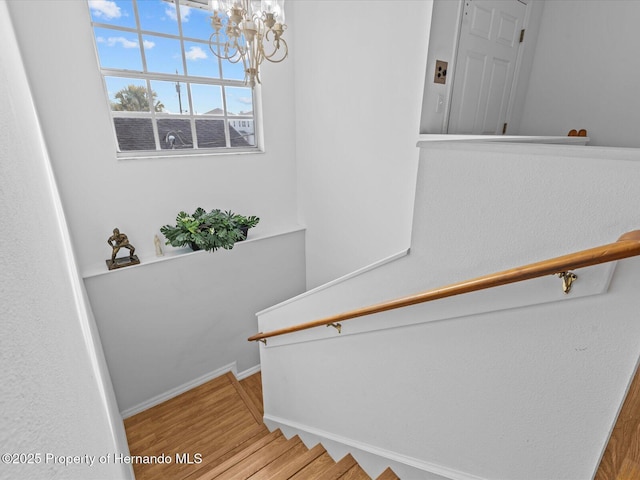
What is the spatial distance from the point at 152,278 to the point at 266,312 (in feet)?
4.27

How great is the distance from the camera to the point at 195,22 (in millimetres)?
2846

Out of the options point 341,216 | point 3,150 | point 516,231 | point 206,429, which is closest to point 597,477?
point 516,231

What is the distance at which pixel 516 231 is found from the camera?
94 centimetres

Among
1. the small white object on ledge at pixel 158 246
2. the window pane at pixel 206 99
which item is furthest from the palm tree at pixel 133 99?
the small white object on ledge at pixel 158 246

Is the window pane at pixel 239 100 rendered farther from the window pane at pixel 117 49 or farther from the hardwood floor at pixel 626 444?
the hardwood floor at pixel 626 444

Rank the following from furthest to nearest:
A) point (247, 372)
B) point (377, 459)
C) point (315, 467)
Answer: point (247, 372) < point (315, 467) < point (377, 459)

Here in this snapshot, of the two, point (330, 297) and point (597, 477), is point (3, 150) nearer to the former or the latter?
point (330, 297)

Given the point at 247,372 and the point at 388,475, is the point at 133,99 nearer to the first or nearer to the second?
the point at 247,372

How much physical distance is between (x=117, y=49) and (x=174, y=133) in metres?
0.74

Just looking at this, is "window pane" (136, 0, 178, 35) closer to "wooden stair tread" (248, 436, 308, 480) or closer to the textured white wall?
the textured white wall

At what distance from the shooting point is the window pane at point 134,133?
2771 mm

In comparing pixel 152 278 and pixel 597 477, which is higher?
pixel 597 477

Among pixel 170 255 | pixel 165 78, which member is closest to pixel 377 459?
pixel 170 255

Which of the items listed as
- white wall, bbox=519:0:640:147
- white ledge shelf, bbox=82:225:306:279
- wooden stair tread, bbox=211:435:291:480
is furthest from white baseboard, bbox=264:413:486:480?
white wall, bbox=519:0:640:147
